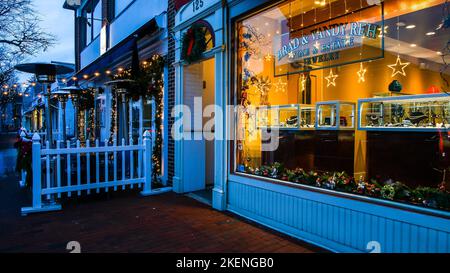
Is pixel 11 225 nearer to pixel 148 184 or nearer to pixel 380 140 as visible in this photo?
pixel 148 184

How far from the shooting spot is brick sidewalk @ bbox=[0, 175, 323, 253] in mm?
3408

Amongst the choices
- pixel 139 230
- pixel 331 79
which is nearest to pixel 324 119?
pixel 331 79

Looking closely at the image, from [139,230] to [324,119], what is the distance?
Answer: 357 centimetres

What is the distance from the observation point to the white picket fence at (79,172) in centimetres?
485

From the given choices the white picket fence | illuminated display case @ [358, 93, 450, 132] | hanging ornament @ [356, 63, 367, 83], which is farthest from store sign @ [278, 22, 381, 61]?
the white picket fence

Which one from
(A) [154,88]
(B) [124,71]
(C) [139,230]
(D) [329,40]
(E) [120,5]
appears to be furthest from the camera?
(E) [120,5]

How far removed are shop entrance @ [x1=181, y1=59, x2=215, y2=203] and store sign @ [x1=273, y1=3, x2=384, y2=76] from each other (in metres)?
2.00

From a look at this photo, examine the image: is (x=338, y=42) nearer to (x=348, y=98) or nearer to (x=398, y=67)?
(x=348, y=98)

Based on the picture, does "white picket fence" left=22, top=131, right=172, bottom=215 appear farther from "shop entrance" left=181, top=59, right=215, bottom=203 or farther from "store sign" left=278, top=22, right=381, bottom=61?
"store sign" left=278, top=22, right=381, bottom=61

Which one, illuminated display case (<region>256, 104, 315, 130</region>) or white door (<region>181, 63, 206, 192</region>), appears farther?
white door (<region>181, 63, 206, 192</region>)

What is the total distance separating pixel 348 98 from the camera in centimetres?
595

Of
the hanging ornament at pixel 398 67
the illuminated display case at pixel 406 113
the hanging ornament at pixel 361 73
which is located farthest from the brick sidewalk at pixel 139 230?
the hanging ornament at pixel 398 67
